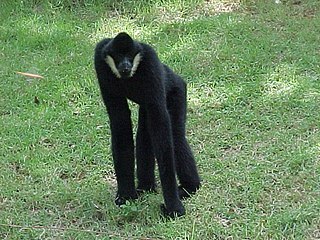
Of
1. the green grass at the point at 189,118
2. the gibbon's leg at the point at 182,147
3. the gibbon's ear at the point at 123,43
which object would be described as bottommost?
the green grass at the point at 189,118

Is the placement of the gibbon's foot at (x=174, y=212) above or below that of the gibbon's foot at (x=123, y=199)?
above

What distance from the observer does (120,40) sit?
14.5ft

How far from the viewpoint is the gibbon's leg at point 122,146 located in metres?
4.76

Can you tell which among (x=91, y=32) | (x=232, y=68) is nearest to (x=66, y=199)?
(x=232, y=68)

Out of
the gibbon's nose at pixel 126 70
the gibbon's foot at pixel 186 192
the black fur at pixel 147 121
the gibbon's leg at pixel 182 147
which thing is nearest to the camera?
the gibbon's nose at pixel 126 70

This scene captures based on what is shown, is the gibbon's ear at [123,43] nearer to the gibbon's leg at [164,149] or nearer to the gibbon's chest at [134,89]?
the gibbon's chest at [134,89]

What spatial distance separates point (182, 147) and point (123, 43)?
3.26ft

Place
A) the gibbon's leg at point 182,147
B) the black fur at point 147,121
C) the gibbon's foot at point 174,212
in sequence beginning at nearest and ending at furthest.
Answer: the black fur at point 147,121, the gibbon's foot at point 174,212, the gibbon's leg at point 182,147

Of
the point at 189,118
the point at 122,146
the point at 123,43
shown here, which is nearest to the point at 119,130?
the point at 122,146

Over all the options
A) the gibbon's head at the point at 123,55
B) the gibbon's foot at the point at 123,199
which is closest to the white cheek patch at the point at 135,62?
the gibbon's head at the point at 123,55

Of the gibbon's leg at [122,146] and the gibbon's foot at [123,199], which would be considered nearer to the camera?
the gibbon's leg at [122,146]

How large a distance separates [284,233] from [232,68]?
3.10 meters

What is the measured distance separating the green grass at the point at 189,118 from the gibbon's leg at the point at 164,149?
5.6 inches

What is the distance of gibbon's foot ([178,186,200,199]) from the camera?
5.07 meters
